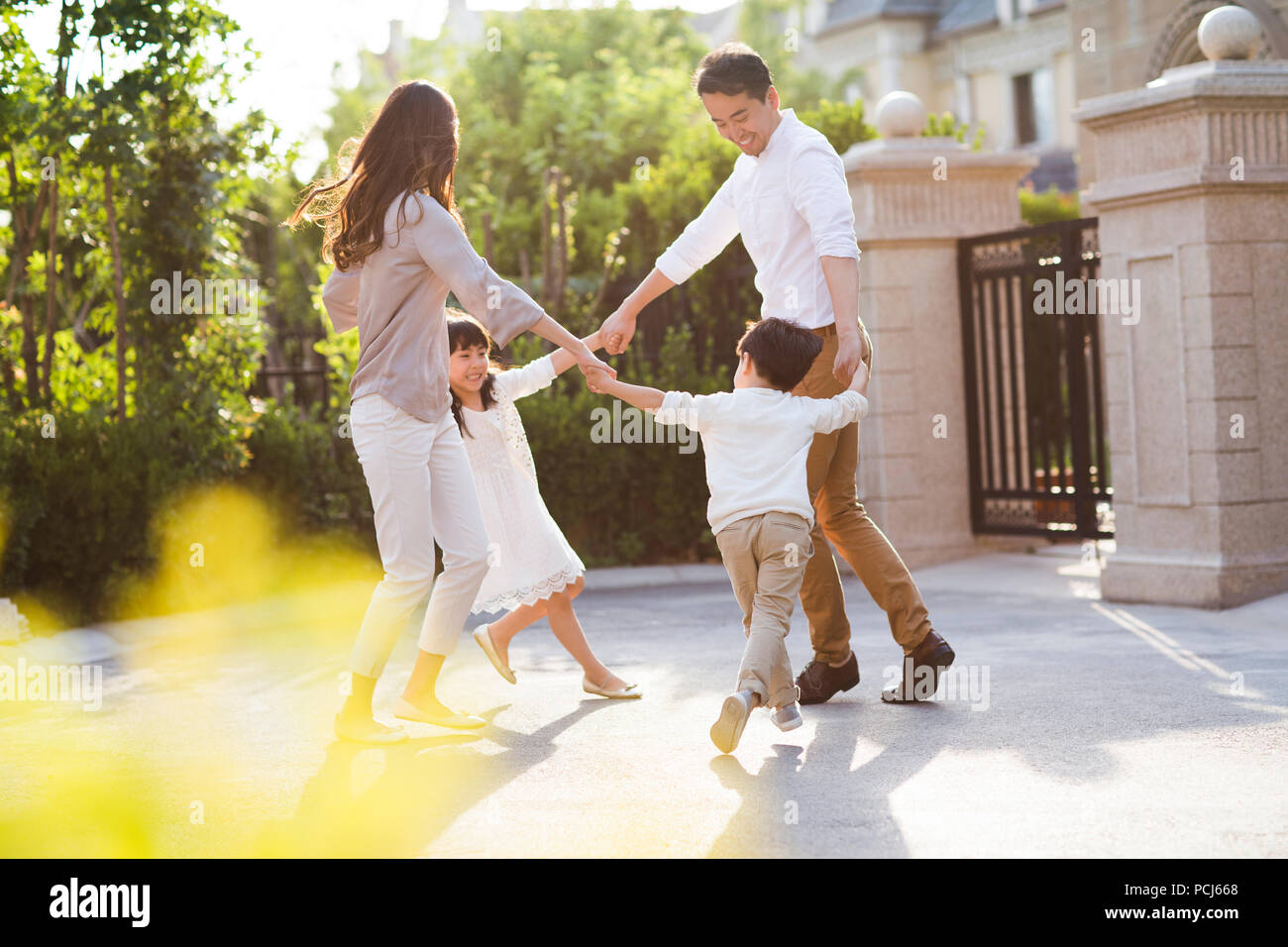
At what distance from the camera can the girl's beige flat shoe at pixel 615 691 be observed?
5.95 m

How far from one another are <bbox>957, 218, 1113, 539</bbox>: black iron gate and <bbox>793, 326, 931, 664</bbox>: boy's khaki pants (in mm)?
3602

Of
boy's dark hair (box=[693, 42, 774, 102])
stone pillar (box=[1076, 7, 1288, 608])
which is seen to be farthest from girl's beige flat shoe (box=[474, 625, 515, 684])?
stone pillar (box=[1076, 7, 1288, 608])

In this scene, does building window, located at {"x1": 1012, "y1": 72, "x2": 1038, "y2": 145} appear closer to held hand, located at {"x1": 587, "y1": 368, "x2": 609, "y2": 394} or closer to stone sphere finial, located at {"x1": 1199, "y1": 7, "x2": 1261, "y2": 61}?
stone sphere finial, located at {"x1": 1199, "y1": 7, "x2": 1261, "y2": 61}

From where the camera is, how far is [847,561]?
555 cm

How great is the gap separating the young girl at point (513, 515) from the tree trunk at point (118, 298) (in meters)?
4.02

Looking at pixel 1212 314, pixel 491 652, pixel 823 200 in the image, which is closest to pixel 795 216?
pixel 823 200

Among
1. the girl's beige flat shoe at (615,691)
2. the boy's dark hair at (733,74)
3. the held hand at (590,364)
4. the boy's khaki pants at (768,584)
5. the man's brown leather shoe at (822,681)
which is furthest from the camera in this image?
the girl's beige flat shoe at (615,691)

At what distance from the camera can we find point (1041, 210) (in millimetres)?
18031

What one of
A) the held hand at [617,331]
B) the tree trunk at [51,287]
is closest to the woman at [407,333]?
the held hand at [617,331]

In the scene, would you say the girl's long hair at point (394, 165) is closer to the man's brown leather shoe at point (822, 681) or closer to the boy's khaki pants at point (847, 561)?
the boy's khaki pants at point (847, 561)

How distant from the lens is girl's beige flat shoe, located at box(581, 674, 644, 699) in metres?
5.95

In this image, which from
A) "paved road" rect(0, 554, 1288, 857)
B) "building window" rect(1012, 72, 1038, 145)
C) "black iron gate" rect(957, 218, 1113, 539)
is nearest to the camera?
"paved road" rect(0, 554, 1288, 857)

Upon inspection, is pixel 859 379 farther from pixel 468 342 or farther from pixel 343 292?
pixel 343 292

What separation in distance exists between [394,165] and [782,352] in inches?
54.9
